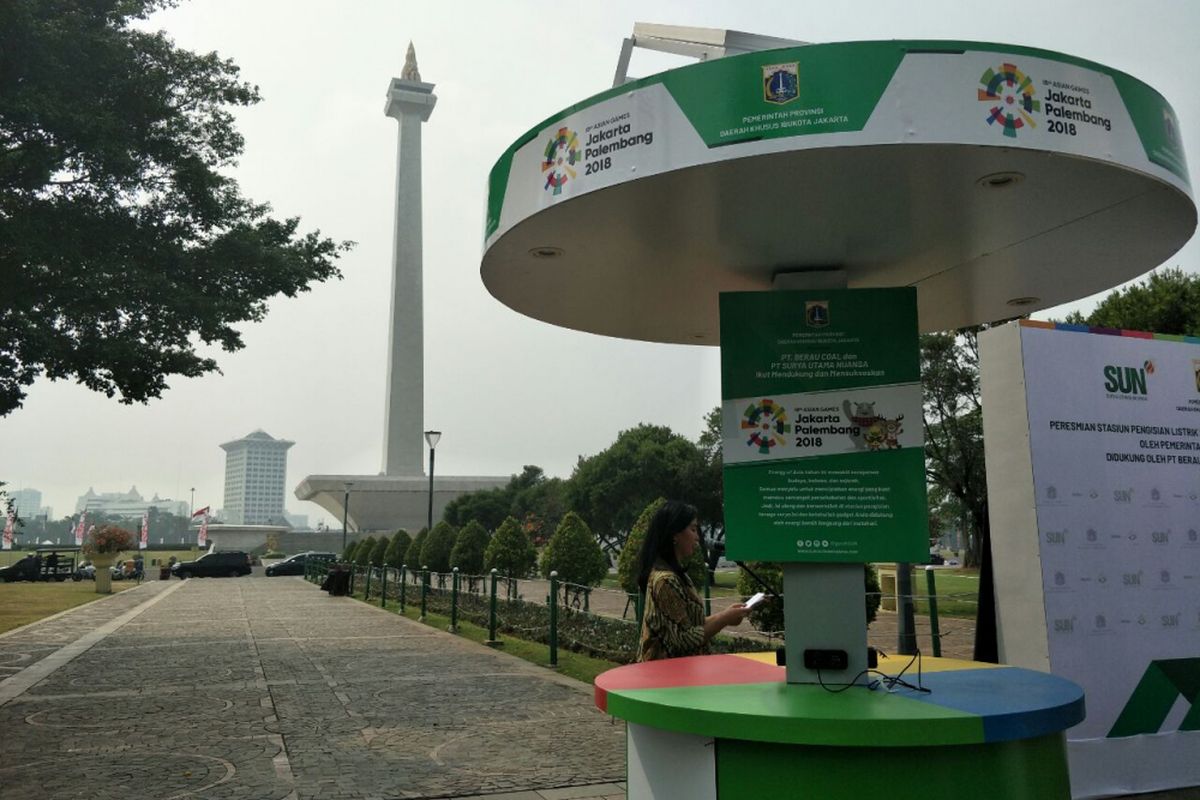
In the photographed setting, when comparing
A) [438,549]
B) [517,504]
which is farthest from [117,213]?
[517,504]

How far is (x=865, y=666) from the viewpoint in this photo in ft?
14.7

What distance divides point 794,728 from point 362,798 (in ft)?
12.9

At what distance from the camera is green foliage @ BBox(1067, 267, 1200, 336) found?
18766mm

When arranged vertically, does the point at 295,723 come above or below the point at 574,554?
below

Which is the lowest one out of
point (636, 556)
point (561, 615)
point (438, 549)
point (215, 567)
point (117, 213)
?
point (215, 567)

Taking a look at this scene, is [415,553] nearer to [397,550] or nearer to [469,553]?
[397,550]

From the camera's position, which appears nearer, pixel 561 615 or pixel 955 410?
pixel 561 615

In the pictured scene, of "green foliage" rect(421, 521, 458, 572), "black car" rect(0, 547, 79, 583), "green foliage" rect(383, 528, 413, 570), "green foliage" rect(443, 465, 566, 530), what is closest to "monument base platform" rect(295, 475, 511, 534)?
"green foliage" rect(443, 465, 566, 530)

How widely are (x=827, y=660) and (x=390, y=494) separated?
70.5 metres

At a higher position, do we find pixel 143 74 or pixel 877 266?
pixel 143 74

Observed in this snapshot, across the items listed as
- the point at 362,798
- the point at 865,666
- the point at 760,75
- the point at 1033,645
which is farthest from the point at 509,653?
the point at 760,75

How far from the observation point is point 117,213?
15852 millimetres

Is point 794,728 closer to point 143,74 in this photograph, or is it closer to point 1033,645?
point 1033,645

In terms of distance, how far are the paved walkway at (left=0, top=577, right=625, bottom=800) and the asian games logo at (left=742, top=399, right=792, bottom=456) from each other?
315cm
